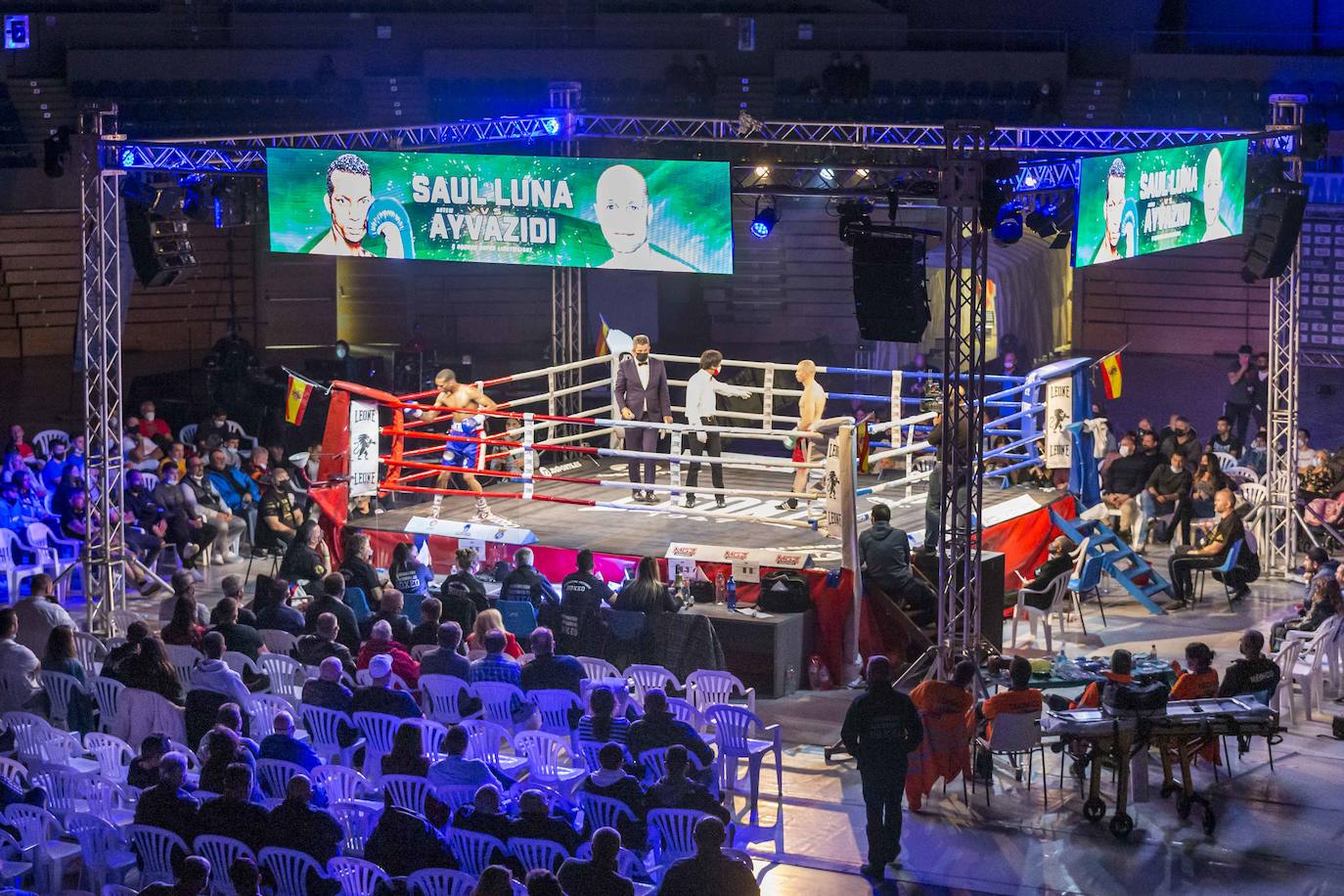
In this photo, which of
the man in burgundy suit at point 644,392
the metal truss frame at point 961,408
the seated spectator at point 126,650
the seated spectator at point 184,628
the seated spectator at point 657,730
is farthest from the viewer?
the man in burgundy suit at point 644,392

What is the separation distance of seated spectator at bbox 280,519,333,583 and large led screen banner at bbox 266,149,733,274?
2.63 metres

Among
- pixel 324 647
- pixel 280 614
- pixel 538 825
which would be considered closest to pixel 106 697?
pixel 324 647

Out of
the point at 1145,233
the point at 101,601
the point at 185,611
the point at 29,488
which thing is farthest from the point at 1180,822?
the point at 29,488

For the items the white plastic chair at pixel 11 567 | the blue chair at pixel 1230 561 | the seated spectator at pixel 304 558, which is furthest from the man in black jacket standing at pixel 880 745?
the white plastic chair at pixel 11 567

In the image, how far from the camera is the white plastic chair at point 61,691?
33.3 ft

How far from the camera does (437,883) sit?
7.13 meters

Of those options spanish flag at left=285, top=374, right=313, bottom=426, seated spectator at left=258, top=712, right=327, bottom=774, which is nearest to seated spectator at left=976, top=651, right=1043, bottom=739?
seated spectator at left=258, top=712, right=327, bottom=774

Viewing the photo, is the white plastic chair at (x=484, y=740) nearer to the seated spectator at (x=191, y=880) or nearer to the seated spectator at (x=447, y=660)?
the seated spectator at (x=447, y=660)

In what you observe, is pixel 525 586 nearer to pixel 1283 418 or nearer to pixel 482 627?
pixel 482 627

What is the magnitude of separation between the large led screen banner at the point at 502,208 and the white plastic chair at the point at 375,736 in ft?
19.1

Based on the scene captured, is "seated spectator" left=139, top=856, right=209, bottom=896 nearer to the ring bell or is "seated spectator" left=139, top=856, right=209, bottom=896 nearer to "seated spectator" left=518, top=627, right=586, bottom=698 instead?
"seated spectator" left=518, top=627, right=586, bottom=698

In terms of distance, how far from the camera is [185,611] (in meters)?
11.2

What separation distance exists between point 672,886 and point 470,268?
21583 millimetres

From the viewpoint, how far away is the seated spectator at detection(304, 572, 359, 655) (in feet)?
37.2
